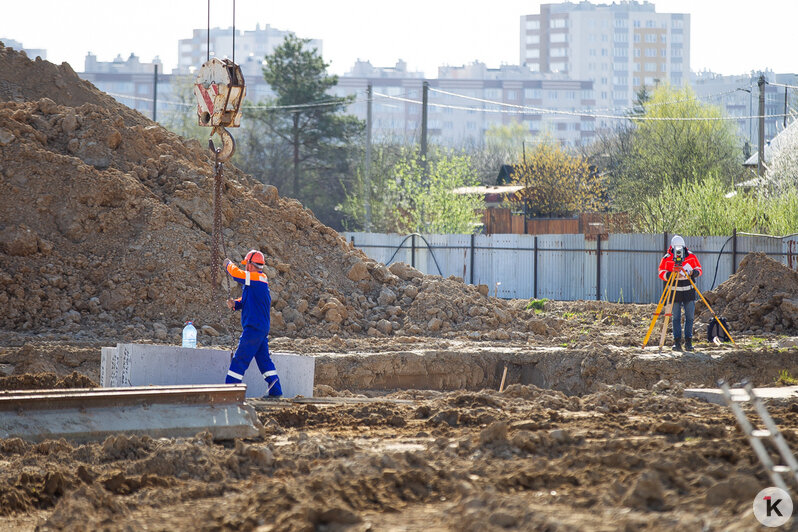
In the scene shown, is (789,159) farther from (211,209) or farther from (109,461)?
(109,461)

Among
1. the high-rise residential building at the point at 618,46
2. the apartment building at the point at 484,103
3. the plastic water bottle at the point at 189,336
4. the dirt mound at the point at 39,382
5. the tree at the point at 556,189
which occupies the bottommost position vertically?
the dirt mound at the point at 39,382

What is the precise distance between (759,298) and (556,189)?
19.1 m

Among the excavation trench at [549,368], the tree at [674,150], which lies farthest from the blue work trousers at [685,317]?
the tree at [674,150]

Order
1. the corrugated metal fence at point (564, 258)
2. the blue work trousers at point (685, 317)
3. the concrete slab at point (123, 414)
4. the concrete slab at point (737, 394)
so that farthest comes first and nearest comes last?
the corrugated metal fence at point (564, 258) < the blue work trousers at point (685, 317) < the concrete slab at point (737, 394) < the concrete slab at point (123, 414)

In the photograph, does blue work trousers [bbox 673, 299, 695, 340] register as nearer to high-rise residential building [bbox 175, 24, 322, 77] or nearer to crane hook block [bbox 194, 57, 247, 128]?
crane hook block [bbox 194, 57, 247, 128]

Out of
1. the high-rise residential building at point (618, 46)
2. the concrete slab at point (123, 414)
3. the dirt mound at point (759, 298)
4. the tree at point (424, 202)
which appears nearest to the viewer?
the concrete slab at point (123, 414)

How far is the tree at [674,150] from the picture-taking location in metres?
36.6

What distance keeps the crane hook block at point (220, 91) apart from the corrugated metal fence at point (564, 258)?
15.0m

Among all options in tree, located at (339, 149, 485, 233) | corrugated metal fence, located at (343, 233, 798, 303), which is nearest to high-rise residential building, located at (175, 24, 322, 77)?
tree, located at (339, 149, 485, 233)

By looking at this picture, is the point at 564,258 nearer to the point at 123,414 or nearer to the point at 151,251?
the point at 151,251

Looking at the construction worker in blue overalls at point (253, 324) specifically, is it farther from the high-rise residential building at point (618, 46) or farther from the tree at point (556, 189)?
the high-rise residential building at point (618, 46)

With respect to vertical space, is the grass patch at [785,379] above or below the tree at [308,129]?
below

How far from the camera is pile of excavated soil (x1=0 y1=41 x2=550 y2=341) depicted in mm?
15016

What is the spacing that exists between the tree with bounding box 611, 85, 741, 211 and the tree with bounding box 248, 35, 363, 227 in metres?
13.9
